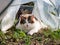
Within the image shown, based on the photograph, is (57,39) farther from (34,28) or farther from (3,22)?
(3,22)

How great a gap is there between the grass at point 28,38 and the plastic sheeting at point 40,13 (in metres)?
0.26

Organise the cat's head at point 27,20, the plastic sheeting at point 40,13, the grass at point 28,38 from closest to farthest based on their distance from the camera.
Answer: the grass at point 28,38 → the cat's head at point 27,20 → the plastic sheeting at point 40,13

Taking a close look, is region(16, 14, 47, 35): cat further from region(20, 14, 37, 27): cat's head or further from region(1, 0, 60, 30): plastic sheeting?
region(1, 0, 60, 30): plastic sheeting

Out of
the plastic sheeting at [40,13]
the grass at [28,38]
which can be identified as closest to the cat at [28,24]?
the grass at [28,38]

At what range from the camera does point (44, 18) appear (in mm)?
6973

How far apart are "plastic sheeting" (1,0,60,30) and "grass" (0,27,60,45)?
26 cm

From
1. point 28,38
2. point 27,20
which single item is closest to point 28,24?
point 27,20

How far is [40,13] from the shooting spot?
22.8 ft

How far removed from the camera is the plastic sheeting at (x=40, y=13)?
22.5 feet

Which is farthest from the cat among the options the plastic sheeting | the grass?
the plastic sheeting

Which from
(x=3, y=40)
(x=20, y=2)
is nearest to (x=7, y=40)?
(x=3, y=40)

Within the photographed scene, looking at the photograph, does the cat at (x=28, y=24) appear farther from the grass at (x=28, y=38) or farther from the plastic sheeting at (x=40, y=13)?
the plastic sheeting at (x=40, y=13)

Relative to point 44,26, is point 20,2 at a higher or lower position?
higher

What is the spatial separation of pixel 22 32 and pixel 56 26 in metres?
0.76
